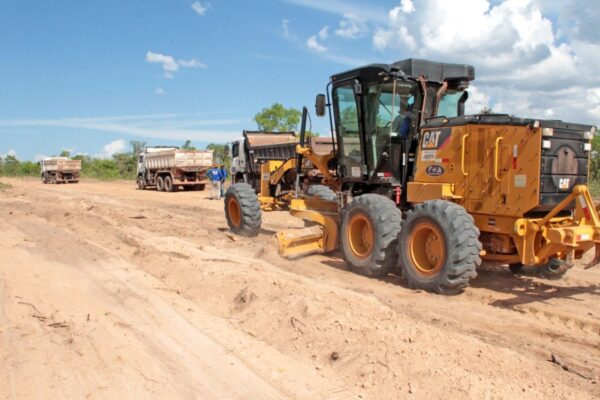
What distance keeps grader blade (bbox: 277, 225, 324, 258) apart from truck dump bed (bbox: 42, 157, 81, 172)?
3824 cm

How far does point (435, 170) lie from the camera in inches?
272

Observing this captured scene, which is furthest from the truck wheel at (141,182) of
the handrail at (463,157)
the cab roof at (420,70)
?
the handrail at (463,157)

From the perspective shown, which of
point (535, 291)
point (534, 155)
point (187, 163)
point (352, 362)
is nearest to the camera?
point (352, 362)

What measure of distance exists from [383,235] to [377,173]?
1284 millimetres

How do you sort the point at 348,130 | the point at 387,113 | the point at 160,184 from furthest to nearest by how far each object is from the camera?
the point at 160,184 → the point at 348,130 → the point at 387,113

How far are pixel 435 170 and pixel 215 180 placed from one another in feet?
53.9

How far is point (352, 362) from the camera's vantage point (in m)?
3.99

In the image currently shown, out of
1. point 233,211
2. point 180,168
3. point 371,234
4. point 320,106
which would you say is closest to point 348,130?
point 320,106

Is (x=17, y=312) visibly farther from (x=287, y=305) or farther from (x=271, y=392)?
(x=271, y=392)

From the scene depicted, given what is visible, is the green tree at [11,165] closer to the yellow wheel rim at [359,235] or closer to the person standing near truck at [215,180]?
the person standing near truck at [215,180]

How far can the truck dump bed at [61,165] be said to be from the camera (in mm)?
41812

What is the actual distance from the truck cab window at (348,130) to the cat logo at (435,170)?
1.34 metres

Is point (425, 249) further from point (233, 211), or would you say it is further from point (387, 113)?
point (233, 211)

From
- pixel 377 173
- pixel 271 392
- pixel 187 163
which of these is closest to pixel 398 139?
pixel 377 173
